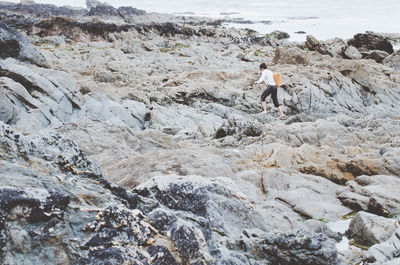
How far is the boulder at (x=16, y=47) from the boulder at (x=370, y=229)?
22.1 metres

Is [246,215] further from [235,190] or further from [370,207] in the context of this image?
[370,207]

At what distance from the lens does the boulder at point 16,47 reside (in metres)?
21.9

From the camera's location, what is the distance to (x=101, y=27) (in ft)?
287

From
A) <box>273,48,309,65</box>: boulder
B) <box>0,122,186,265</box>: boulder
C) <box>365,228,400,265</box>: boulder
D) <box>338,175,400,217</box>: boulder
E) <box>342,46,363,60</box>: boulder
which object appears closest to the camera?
<box>0,122,186,265</box>: boulder

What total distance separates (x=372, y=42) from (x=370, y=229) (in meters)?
62.8

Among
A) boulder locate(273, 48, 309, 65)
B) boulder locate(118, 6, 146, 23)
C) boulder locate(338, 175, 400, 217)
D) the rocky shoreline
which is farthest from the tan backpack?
boulder locate(118, 6, 146, 23)

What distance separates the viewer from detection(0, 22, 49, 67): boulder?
71.9 feet

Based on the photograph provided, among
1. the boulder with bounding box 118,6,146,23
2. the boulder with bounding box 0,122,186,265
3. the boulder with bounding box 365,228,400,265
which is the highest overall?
the boulder with bounding box 118,6,146,23

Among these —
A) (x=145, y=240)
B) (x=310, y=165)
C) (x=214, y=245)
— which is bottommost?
(x=310, y=165)

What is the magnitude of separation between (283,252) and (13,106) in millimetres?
14754

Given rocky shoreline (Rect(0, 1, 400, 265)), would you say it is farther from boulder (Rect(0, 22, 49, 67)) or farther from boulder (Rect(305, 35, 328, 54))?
boulder (Rect(305, 35, 328, 54))

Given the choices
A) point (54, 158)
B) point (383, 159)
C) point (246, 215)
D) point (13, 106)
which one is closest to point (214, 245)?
point (246, 215)

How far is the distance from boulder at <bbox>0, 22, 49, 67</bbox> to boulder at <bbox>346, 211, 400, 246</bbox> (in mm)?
22089

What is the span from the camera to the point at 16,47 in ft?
74.3
